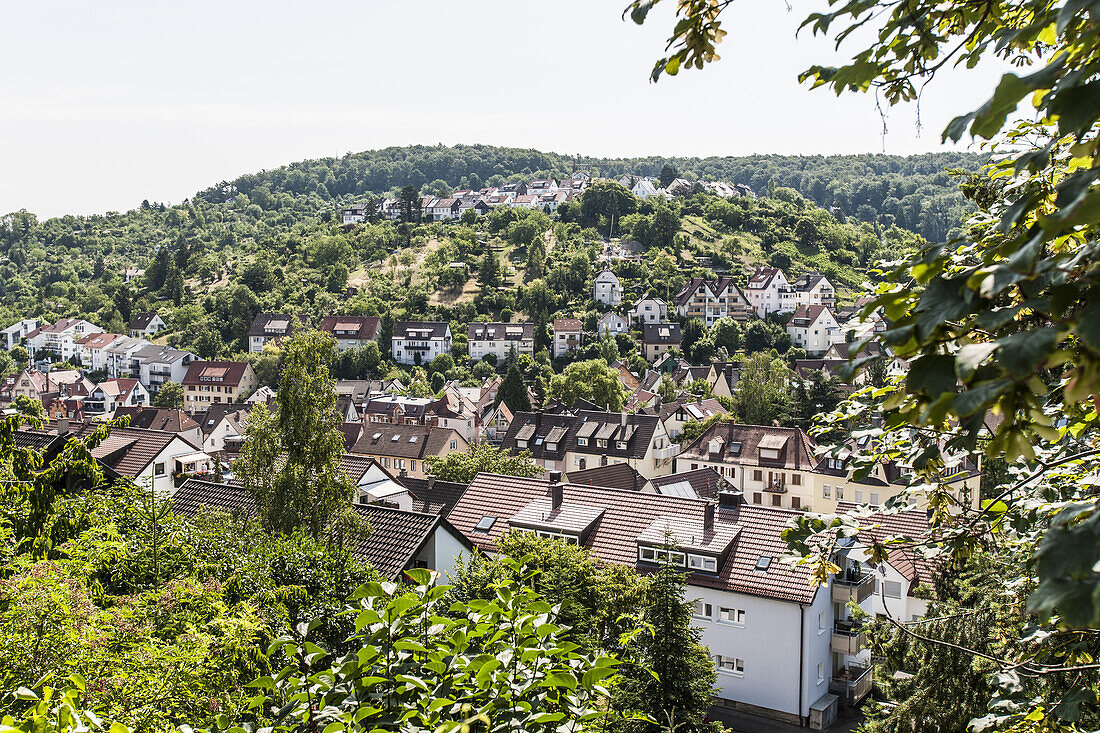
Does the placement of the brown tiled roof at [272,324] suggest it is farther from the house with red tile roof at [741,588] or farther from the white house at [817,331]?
the house with red tile roof at [741,588]

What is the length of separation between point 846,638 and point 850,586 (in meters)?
1.34

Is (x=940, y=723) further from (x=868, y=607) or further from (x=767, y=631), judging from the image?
(x=868, y=607)

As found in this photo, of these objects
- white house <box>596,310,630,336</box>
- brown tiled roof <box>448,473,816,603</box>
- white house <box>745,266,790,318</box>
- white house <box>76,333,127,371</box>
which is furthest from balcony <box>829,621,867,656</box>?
white house <box>76,333,127,371</box>

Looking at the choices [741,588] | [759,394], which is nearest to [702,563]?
[741,588]

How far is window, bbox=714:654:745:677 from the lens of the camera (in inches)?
872

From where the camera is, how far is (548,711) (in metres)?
3.58

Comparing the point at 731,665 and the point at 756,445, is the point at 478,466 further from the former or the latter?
the point at 731,665

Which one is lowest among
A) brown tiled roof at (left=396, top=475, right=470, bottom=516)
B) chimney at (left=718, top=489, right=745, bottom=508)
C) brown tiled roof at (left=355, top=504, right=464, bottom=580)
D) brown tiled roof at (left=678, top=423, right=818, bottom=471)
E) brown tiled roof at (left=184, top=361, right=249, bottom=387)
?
brown tiled roof at (left=184, top=361, right=249, bottom=387)

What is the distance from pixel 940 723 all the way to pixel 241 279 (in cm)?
13026

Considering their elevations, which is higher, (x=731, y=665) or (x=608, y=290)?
(x=731, y=665)

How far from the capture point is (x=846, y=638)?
891 inches

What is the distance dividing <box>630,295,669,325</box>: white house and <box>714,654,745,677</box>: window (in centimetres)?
8867

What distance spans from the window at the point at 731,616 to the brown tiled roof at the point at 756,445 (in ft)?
71.9

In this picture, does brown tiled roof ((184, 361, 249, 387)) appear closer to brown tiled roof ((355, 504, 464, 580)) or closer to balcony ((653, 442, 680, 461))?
balcony ((653, 442, 680, 461))
